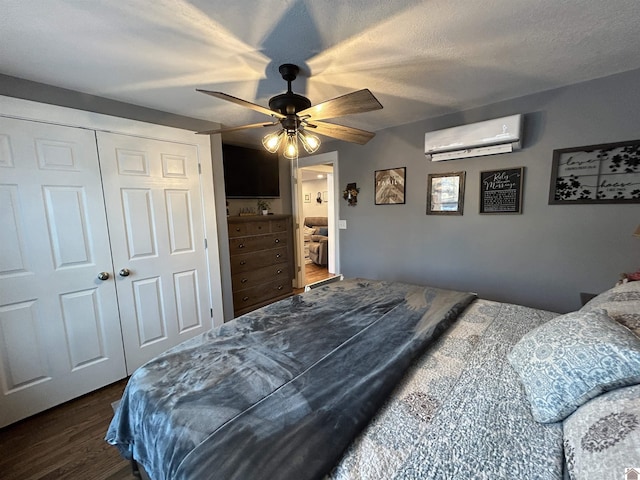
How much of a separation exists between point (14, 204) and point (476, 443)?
9.14 ft

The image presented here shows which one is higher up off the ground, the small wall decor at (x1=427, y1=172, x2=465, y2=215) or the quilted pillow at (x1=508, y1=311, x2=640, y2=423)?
the small wall decor at (x1=427, y1=172, x2=465, y2=215)

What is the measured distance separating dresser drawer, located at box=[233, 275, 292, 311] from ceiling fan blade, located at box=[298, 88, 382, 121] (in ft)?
8.07

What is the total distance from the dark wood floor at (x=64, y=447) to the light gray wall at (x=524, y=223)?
286 cm

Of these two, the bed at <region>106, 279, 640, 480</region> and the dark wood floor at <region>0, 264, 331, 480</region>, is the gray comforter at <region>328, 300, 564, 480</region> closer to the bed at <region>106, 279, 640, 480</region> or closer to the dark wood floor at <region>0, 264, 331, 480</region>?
the bed at <region>106, 279, 640, 480</region>

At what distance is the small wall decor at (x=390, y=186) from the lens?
3.10 m

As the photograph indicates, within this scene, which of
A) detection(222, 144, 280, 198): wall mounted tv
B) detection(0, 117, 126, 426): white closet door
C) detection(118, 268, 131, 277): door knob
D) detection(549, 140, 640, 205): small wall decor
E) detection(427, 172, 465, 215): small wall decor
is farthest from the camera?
detection(222, 144, 280, 198): wall mounted tv

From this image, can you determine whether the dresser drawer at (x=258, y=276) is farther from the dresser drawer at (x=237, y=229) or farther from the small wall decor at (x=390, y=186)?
the small wall decor at (x=390, y=186)

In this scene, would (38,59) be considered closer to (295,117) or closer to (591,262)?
(295,117)

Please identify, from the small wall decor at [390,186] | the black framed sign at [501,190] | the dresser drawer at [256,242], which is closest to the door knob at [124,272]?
the dresser drawer at [256,242]

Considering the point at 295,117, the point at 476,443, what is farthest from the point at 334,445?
the point at 295,117

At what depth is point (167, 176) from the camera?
242 cm

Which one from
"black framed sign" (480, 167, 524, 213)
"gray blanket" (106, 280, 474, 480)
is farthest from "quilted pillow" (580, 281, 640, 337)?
"black framed sign" (480, 167, 524, 213)

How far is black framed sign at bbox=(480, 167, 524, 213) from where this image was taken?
239 centimetres

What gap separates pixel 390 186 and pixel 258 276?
6.82ft
